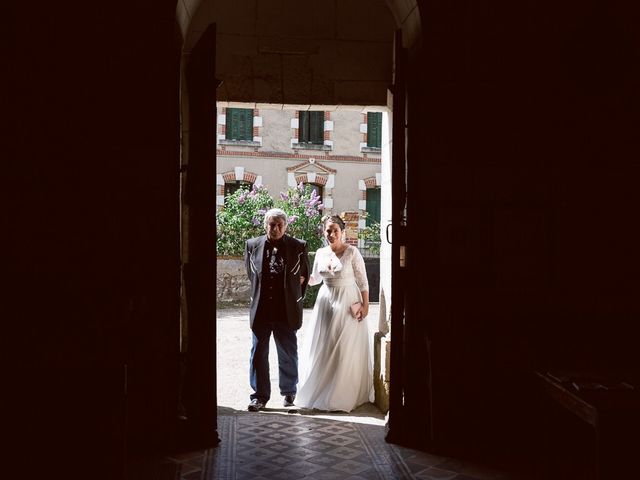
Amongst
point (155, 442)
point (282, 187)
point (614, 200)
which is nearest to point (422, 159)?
point (614, 200)

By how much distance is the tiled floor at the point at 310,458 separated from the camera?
3.63m

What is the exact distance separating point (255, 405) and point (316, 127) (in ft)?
45.0

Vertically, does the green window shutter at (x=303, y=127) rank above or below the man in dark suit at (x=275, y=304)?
above

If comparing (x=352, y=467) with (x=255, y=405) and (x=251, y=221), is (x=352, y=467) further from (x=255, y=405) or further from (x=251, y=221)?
(x=251, y=221)

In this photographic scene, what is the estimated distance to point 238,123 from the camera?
17.8 meters

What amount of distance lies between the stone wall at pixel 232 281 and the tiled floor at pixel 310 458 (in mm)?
8836

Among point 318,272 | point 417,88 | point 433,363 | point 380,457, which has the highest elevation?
point 417,88

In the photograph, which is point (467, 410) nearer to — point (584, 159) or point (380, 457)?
point (380, 457)

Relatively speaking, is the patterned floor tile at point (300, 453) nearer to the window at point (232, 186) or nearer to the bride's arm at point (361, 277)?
the bride's arm at point (361, 277)

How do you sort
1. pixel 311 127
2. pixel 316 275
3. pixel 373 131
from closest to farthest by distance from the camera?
pixel 316 275, pixel 311 127, pixel 373 131

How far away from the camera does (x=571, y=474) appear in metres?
3.63

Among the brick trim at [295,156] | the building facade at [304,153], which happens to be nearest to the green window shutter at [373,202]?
the building facade at [304,153]

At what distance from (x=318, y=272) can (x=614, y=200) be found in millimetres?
2586

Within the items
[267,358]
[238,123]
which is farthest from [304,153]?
[267,358]
